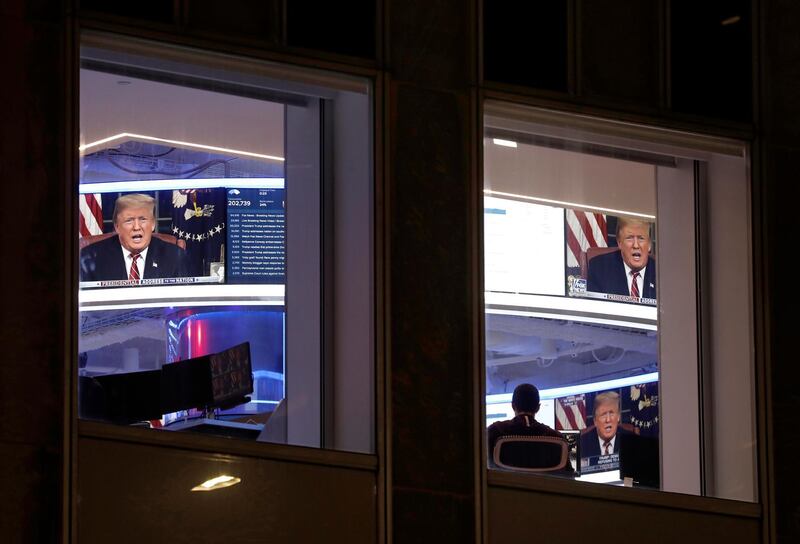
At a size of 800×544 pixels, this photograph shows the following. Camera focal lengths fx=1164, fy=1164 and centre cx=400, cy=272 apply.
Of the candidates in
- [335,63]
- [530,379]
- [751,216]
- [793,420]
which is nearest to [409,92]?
[335,63]

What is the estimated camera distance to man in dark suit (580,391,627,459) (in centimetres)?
706

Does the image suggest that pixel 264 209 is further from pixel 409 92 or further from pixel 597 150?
pixel 597 150

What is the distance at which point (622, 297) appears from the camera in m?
7.33

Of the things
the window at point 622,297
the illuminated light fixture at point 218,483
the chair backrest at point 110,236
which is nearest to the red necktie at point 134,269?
the chair backrest at point 110,236

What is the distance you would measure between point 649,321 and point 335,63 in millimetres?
2661

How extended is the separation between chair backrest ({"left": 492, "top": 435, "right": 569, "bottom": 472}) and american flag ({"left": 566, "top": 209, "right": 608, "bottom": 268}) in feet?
3.53

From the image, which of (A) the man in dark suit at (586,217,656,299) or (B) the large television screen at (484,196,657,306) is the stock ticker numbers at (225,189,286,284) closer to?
(B) the large television screen at (484,196,657,306)

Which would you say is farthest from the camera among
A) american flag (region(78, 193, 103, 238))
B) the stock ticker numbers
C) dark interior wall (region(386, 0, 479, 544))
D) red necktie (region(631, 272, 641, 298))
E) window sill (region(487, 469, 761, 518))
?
red necktie (region(631, 272, 641, 298))

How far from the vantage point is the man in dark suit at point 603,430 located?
7062 millimetres

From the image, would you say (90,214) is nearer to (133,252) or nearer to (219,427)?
(133,252)

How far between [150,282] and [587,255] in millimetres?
2758

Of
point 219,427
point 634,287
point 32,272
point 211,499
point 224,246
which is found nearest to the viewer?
point 32,272

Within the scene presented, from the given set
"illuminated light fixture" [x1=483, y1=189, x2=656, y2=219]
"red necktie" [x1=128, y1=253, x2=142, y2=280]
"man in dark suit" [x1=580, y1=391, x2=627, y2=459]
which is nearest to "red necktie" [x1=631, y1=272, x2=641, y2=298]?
"illuminated light fixture" [x1=483, y1=189, x2=656, y2=219]

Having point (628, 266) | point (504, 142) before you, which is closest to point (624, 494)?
point (628, 266)
